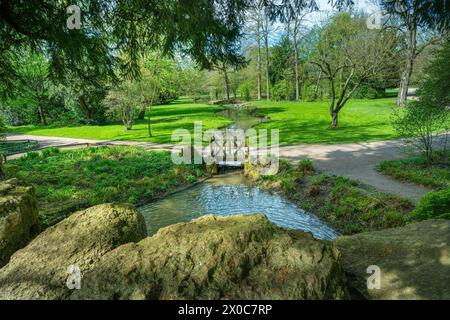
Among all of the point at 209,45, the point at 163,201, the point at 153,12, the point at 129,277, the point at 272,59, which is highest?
the point at 272,59

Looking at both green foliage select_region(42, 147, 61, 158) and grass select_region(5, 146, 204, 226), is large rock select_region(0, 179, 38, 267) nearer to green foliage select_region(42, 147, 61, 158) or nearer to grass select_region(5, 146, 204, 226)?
grass select_region(5, 146, 204, 226)

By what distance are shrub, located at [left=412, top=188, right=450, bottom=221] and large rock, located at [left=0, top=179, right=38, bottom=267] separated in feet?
25.5

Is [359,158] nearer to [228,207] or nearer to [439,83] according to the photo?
[439,83]

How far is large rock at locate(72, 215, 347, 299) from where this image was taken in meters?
2.27

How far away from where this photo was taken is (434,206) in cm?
666

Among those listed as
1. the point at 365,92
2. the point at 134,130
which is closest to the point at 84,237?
the point at 134,130

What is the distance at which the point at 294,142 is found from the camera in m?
19.0

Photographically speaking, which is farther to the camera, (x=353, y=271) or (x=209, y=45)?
(x=209, y=45)

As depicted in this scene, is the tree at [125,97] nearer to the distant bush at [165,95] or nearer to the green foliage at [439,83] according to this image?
the distant bush at [165,95]

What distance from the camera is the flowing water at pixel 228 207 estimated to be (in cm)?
918

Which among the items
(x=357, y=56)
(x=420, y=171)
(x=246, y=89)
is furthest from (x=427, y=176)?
(x=246, y=89)

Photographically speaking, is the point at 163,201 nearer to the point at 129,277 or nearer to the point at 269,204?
the point at 269,204

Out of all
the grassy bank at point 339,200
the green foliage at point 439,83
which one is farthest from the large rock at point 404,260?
the green foliage at point 439,83
